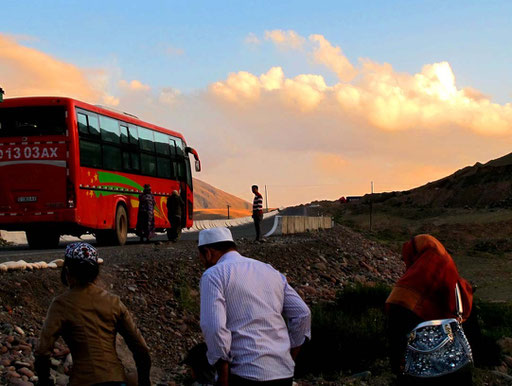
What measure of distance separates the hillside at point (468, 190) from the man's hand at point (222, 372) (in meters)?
69.2

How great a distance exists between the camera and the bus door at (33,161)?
20.1 metres

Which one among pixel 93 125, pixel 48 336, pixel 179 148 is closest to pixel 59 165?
pixel 93 125

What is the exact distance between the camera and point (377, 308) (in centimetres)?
1591

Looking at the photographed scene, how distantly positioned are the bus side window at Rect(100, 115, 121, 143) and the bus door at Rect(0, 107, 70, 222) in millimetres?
1724

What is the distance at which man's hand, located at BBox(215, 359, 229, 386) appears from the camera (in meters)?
4.19

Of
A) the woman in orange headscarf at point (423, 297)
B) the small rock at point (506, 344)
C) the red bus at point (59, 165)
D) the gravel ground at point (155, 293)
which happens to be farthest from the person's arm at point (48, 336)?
the red bus at point (59, 165)

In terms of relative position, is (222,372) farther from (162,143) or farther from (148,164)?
(162,143)

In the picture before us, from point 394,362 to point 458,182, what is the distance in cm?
8218

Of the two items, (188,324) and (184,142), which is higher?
(184,142)

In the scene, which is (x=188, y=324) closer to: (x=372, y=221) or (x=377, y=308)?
(x=377, y=308)

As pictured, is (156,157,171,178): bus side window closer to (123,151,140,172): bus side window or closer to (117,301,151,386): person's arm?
(123,151,140,172): bus side window

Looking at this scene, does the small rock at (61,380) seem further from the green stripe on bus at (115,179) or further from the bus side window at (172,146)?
the bus side window at (172,146)

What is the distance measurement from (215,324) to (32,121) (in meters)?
17.2

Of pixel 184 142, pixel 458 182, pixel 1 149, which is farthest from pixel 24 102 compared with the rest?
pixel 458 182
